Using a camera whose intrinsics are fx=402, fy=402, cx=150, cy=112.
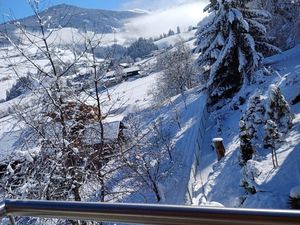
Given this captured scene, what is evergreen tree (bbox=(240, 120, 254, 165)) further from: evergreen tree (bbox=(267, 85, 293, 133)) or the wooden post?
the wooden post

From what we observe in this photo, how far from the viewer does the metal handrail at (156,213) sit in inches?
36.6

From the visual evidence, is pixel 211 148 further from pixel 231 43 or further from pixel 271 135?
pixel 271 135

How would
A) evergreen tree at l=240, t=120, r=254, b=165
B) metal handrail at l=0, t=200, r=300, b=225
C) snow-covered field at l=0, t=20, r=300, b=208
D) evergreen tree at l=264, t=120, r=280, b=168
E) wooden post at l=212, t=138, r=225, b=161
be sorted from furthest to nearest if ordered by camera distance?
wooden post at l=212, t=138, r=225, b=161 → evergreen tree at l=240, t=120, r=254, b=165 → evergreen tree at l=264, t=120, r=280, b=168 → snow-covered field at l=0, t=20, r=300, b=208 → metal handrail at l=0, t=200, r=300, b=225

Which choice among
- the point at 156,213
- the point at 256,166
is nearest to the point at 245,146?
the point at 256,166

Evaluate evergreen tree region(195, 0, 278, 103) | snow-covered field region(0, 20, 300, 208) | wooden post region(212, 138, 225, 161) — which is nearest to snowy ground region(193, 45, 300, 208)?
snow-covered field region(0, 20, 300, 208)

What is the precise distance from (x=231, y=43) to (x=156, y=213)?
69.7ft

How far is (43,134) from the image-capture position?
29.6 feet

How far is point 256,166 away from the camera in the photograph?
1124 cm

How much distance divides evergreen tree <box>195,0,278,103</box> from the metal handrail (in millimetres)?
20614

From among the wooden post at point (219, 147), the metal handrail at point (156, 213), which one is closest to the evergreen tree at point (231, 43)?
the wooden post at point (219, 147)

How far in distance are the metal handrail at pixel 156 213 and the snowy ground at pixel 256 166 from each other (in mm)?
8375

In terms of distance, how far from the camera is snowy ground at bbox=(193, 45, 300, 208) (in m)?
9.80

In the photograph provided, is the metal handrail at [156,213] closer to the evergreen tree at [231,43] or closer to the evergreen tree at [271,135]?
the evergreen tree at [271,135]

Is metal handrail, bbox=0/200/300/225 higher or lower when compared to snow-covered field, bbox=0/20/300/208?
higher
